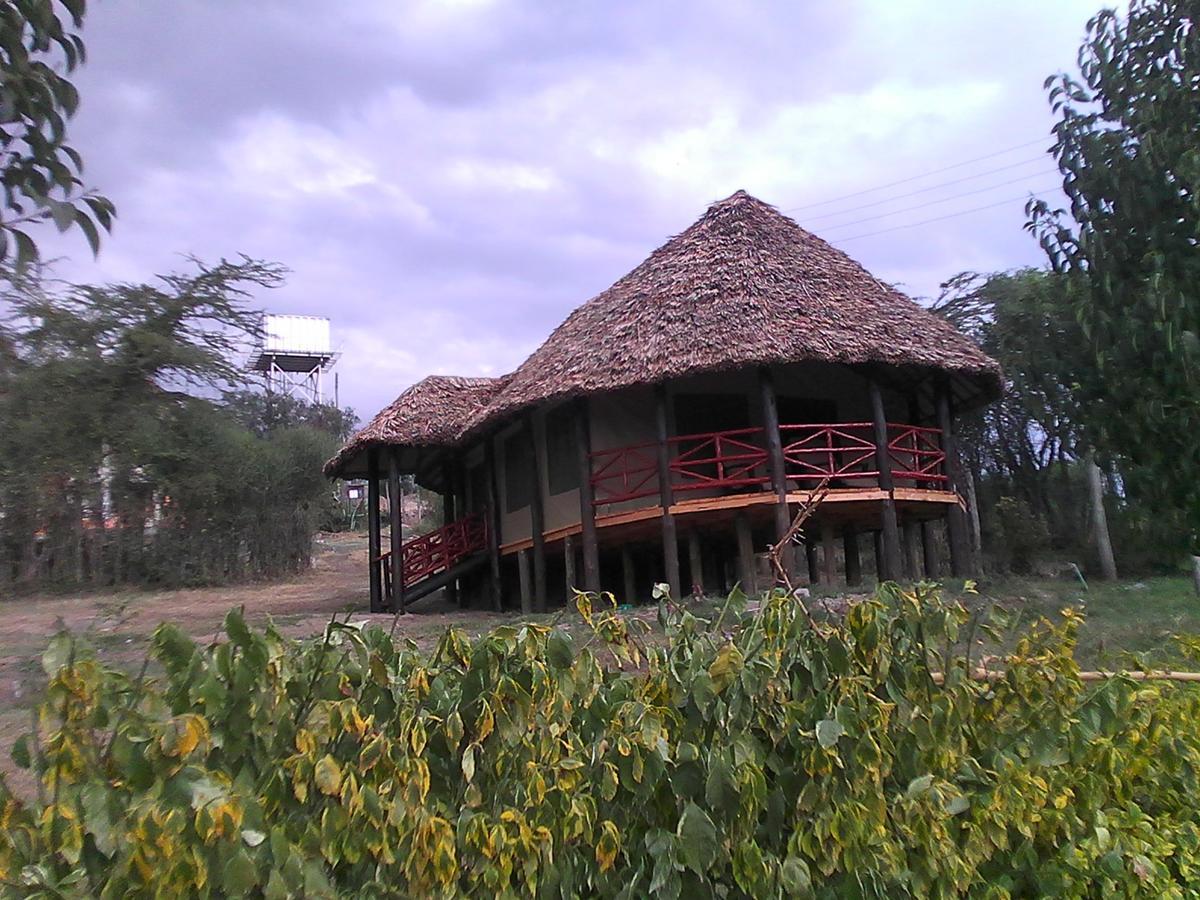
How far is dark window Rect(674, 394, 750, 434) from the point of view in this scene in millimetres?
14133

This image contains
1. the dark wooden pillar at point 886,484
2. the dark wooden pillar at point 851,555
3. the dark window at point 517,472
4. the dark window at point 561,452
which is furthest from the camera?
the dark wooden pillar at point 851,555

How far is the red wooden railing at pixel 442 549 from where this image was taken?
16.9 meters

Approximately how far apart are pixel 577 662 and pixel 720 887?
2.61 feet

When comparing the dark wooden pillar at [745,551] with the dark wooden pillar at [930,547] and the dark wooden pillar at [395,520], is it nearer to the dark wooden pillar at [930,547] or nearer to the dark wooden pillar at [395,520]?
the dark wooden pillar at [930,547]

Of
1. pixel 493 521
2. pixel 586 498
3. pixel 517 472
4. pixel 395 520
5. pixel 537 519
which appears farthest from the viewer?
Result: pixel 493 521

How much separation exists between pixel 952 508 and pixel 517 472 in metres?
6.56

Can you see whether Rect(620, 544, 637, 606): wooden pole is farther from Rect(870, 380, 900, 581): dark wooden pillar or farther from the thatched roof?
Rect(870, 380, 900, 581): dark wooden pillar

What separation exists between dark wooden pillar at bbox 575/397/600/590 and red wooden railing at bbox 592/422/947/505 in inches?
5.3

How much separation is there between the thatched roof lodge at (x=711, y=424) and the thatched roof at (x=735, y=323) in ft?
0.11

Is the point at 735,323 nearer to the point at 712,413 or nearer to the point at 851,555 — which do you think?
the point at 712,413

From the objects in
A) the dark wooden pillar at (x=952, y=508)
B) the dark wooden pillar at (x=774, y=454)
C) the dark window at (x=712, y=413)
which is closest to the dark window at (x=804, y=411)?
the dark window at (x=712, y=413)

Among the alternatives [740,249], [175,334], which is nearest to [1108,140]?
[175,334]

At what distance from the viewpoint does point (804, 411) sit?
14.8 m

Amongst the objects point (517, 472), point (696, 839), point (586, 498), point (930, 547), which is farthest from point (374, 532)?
point (696, 839)
